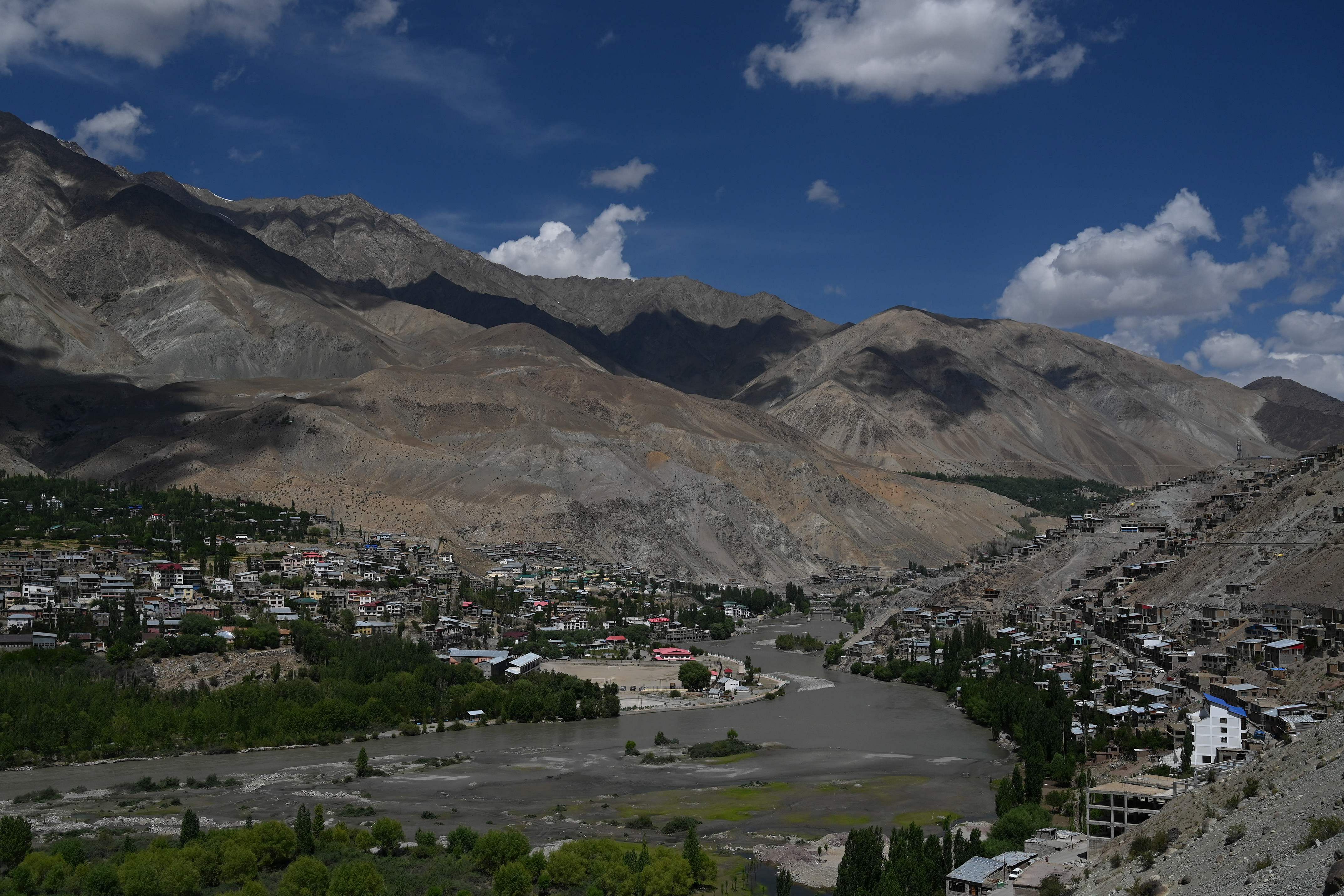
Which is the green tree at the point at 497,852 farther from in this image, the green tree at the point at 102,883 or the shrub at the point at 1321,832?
the shrub at the point at 1321,832

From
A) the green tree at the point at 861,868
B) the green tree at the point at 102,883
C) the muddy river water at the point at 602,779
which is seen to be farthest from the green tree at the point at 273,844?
the green tree at the point at 861,868

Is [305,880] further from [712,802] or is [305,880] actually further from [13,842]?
[712,802]

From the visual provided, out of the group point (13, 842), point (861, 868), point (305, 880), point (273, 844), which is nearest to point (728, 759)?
point (273, 844)

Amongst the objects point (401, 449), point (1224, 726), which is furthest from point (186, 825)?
point (401, 449)

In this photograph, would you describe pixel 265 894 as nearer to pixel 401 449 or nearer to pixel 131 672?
pixel 131 672

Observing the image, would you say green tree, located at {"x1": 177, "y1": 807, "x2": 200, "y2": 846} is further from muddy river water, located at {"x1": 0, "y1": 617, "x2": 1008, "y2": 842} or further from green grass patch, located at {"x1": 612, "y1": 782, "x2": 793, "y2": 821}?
green grass patch, located at {"x1": 612, "y1": 782, "x2": 793, "y2": 821}

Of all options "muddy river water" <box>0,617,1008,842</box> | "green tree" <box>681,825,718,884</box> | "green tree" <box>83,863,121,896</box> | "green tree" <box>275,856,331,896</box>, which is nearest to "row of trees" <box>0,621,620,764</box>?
"muddy river water" <box>0,617,1008,842</box>

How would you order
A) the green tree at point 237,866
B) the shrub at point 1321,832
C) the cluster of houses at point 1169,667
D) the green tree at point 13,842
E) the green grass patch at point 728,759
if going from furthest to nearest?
the green grass patch at point 728,759 < the cluster of houses at point 1169,667 < the green tree at point 13,842 < the green tree at point 237,866 < the shrub at point 1321,832
